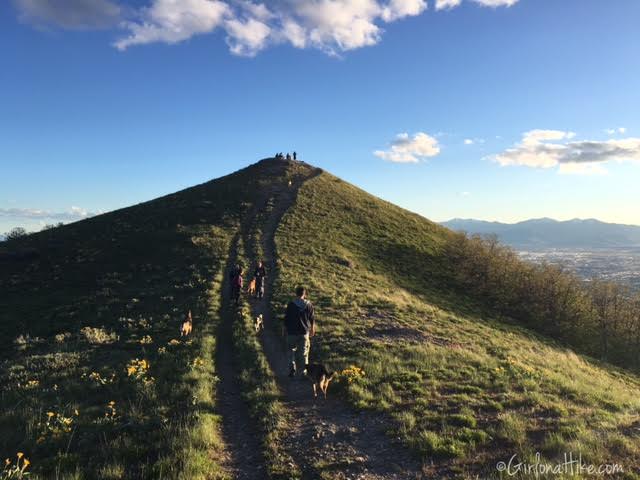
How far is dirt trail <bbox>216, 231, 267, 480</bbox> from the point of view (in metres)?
7.81

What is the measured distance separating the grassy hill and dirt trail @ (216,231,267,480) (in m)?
0.06

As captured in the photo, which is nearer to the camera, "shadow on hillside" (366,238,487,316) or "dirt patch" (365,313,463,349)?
"dirt patch" (365,313,463,349)

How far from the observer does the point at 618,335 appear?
4169 centimetres

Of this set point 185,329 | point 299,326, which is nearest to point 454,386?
point 299,326

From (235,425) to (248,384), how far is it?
2.40 m

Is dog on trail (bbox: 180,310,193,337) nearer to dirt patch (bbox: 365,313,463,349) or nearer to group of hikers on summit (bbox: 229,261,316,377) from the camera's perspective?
group of hikers on summit (bbox: 229,261,316,377)

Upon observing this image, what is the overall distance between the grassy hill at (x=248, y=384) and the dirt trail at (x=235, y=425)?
0.06 meters

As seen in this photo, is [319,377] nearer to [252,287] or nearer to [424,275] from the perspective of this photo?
[252,287]

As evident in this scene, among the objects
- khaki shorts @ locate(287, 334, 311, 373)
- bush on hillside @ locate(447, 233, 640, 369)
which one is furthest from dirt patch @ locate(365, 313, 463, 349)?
bush on hillside @ locate(447, 233, 640, 369)

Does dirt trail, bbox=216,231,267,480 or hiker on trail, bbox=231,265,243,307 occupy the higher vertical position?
hiker on trail, bbox=231,265,243,307

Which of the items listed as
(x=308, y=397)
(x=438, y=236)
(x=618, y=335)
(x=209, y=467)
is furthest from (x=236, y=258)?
(x=618, y=335)

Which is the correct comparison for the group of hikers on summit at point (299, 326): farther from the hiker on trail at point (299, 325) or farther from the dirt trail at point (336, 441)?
the dirt trail at point (336, 441)

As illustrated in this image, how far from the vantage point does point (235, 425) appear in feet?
31.6

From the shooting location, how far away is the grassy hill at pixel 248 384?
26.3 feet
